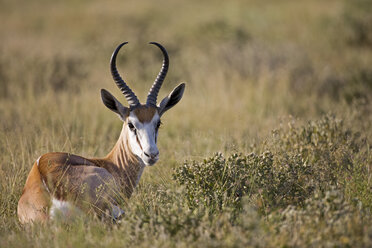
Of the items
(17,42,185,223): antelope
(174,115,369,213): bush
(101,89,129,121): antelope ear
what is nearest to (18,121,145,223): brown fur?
(17,42,185,223): antelope

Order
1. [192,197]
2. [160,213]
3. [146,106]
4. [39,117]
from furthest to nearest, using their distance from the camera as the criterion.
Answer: [39,117] < [146,106] < [192,197] < [160,213]

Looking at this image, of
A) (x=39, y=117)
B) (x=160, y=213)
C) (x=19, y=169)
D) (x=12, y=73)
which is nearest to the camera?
(x=160, y=213)

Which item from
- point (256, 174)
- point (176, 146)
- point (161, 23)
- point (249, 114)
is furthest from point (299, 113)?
point (161, 23)

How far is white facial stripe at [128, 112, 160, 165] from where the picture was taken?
5512 millimetres

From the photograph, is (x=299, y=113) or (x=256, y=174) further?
(x=299, y=113)

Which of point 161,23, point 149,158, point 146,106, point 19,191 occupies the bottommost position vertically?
point 19,191

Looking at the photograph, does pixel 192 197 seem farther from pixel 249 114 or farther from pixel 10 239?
pixel 249 114

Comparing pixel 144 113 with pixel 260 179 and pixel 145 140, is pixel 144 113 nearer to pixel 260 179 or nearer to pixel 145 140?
pixel 145 140

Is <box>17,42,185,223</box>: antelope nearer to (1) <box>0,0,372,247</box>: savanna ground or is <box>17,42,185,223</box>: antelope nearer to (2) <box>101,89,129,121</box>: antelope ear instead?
(2) <box>101,89,129,121</box>: antelope ear

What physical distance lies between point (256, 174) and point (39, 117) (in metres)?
5.42

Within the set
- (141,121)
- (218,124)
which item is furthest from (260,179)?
(218,124)

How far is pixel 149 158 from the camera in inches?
217

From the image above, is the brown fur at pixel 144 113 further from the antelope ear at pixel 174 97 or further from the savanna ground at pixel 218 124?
the savanna ground at pixel 218 124

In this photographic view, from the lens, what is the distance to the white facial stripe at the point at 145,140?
18.1ft
